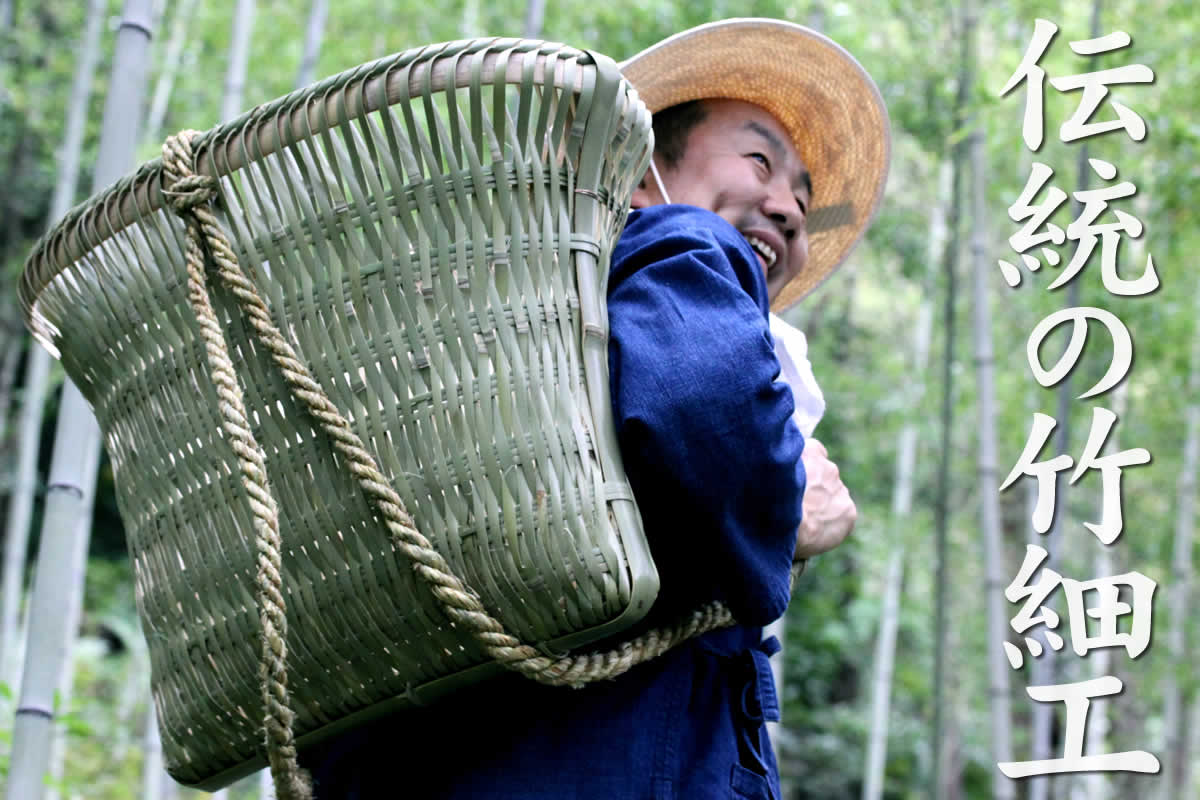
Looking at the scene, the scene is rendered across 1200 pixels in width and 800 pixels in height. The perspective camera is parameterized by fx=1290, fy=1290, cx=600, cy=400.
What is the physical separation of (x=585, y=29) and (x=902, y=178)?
2651 millimetres

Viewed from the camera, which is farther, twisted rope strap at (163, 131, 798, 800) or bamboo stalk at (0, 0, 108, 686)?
bamboo stalk at (0, 0, 108, 686)

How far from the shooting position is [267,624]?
1.01 metres

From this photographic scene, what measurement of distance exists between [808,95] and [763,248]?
0.33 m

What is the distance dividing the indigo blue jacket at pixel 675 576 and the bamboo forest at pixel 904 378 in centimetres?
7

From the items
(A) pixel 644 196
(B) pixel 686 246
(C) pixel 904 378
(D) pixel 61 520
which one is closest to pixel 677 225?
(B) pixel 686 246

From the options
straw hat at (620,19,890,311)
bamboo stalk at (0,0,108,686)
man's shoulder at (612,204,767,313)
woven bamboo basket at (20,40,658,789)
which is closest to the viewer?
woven bamboo basket at (20,40,658,789)

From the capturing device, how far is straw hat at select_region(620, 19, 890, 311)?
1.61 meters

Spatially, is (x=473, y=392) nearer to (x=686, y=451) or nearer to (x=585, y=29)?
(x=686, y=451)

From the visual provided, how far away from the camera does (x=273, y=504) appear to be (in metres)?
1.02

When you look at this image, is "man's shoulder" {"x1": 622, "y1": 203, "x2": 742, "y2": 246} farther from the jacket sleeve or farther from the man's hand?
the man's hand

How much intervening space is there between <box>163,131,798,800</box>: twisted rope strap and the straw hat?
66cm

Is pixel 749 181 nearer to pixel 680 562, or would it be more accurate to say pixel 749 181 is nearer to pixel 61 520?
pixel 680 562

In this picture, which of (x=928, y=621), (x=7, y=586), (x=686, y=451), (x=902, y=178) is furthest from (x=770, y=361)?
(x=928, y=621)

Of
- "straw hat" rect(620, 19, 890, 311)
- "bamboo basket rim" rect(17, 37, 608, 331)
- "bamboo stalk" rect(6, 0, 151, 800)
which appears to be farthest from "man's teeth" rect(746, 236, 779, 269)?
"bamboo stalk" rect(6, 0, 151, 800)
